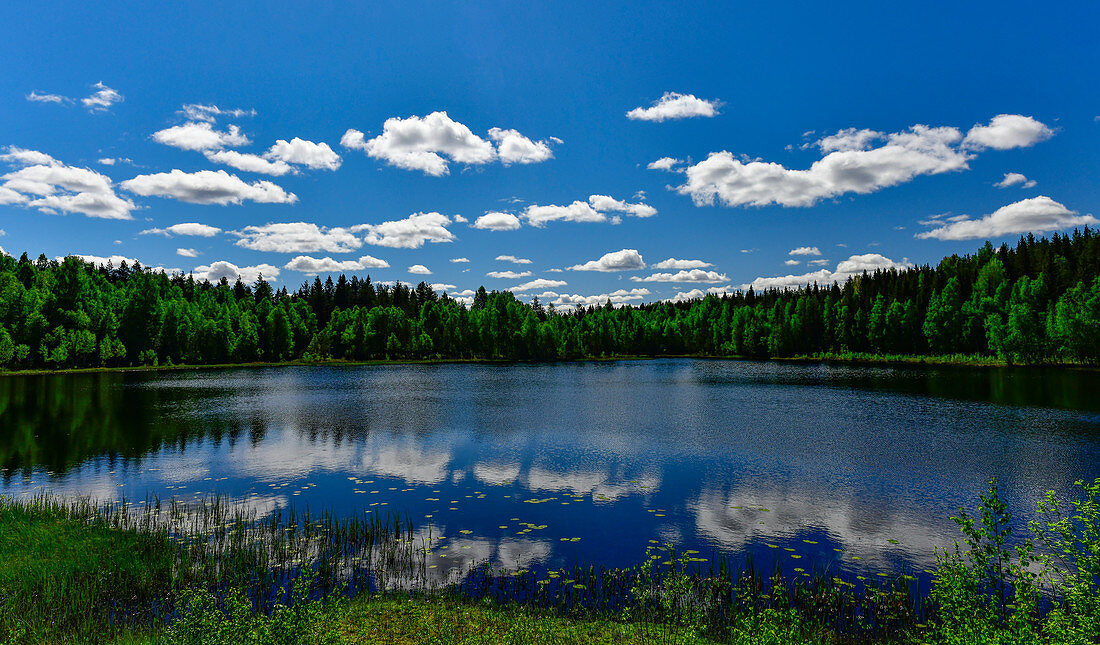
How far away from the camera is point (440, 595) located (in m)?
16.4

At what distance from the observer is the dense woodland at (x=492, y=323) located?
4862 inches

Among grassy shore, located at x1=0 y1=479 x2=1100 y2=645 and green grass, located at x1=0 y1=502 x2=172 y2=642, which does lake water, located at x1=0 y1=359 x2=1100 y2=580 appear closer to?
grassy shore, located at x1=0 y1=479 x2=1100 y2=645

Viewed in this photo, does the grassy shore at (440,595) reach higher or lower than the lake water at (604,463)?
higher

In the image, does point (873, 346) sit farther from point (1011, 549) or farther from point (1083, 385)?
point (1011, 549)

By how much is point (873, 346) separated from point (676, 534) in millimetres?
177216

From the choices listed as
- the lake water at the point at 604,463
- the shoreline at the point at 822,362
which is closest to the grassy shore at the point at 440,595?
the lake water at the point at 604,463

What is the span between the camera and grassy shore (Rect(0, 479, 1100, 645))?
11562 millimetres

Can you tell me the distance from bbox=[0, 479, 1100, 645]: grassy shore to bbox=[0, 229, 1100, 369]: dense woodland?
134 meters

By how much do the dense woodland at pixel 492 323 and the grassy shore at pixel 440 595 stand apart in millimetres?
134121

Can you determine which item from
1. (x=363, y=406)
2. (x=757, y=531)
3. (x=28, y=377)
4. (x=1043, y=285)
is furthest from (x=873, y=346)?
(x=28, y=377)

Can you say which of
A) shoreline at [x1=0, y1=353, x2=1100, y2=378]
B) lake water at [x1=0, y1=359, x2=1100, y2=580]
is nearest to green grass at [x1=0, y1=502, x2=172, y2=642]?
lake water at [x1=0, y1=359, x2=1100, y2=580]

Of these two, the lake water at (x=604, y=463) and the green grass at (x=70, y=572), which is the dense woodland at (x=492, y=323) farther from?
the green grass at (x=70, y=572)

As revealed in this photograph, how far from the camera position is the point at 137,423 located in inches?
2007

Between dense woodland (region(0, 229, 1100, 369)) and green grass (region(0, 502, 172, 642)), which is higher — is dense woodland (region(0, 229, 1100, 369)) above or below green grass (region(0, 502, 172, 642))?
above
